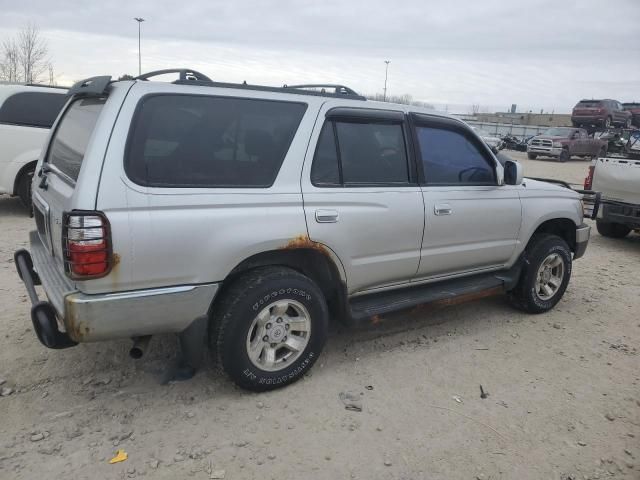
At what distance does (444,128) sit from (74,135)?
2689 millimetres

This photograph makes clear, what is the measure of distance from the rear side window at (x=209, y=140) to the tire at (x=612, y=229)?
7500mm

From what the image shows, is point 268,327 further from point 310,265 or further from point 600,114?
point 600,114

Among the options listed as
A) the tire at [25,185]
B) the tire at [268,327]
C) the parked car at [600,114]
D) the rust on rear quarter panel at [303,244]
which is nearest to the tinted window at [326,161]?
the rust on rear quarter panel at [303,244]

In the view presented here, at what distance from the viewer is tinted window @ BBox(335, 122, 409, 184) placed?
3441mm

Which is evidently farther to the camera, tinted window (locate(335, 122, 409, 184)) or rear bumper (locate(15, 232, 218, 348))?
tinted window (locate(335, 122, 409, 184))

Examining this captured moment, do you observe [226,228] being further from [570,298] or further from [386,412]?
[570,298]

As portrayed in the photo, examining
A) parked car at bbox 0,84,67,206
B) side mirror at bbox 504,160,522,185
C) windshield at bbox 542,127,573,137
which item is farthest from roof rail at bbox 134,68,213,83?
windshield at bbox 542,127,573,137

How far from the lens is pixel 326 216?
127 inches

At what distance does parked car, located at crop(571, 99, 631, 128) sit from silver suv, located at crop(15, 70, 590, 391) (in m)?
30.1

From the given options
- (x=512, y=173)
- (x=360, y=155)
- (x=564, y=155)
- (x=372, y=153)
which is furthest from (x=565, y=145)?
(x=360, y=155)

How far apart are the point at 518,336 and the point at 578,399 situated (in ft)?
3.36

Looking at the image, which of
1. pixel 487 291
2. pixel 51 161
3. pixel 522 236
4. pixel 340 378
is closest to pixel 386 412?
pixel 340 378

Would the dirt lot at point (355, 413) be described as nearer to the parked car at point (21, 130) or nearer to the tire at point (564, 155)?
the parked car at point (21, 130)

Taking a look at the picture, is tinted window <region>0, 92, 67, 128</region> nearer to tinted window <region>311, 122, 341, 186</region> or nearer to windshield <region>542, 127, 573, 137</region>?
tinted window <region>311, 122, 341, 186</region>
